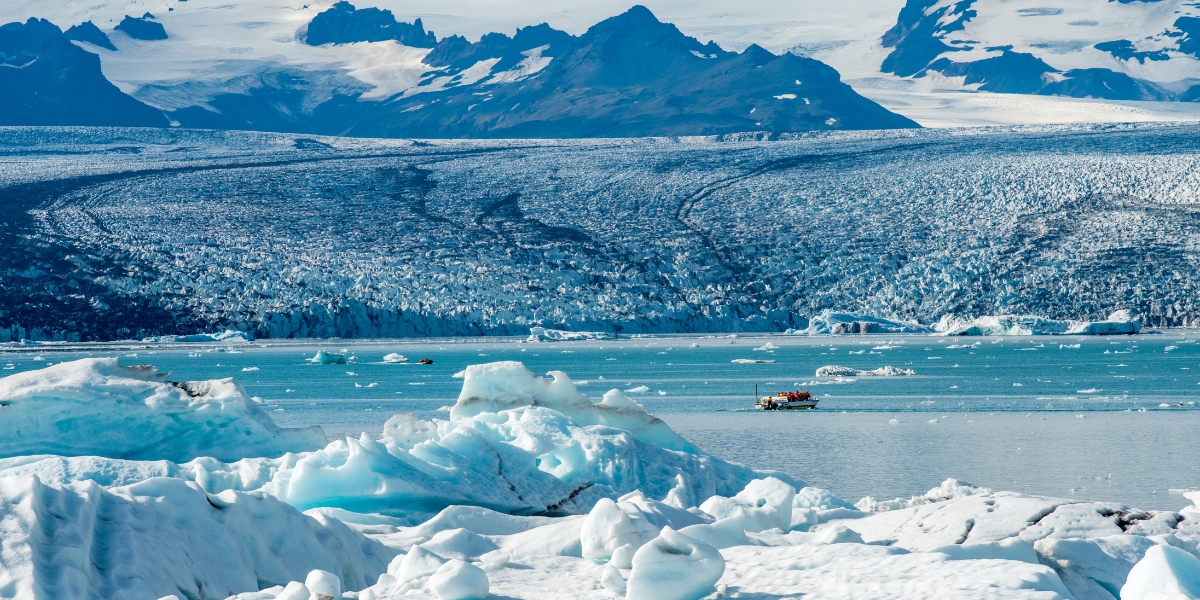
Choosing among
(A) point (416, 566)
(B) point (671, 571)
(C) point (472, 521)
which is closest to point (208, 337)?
(C) point (472, 521)

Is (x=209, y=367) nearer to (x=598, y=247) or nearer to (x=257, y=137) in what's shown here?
(x=598, y=247)

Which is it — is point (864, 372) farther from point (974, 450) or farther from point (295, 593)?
point (295, 593)

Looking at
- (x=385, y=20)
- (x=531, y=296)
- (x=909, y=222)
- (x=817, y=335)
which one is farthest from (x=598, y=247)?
(x=385, y=20)

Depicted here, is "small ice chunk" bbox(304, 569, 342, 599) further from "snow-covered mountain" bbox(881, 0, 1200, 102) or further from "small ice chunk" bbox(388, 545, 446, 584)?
"snow-covered mountain" bbox(881, 0, 1200, 102)

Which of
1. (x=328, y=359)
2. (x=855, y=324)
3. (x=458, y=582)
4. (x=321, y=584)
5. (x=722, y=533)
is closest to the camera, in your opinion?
(x=458, y=582)

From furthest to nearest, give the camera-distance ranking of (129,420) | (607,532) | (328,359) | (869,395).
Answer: (328,359)
(869,395)
(129,420)
(607,532)

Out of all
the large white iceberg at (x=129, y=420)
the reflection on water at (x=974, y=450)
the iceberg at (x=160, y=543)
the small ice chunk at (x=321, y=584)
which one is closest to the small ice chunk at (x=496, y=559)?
the iceberg at (x=160, y=543)
